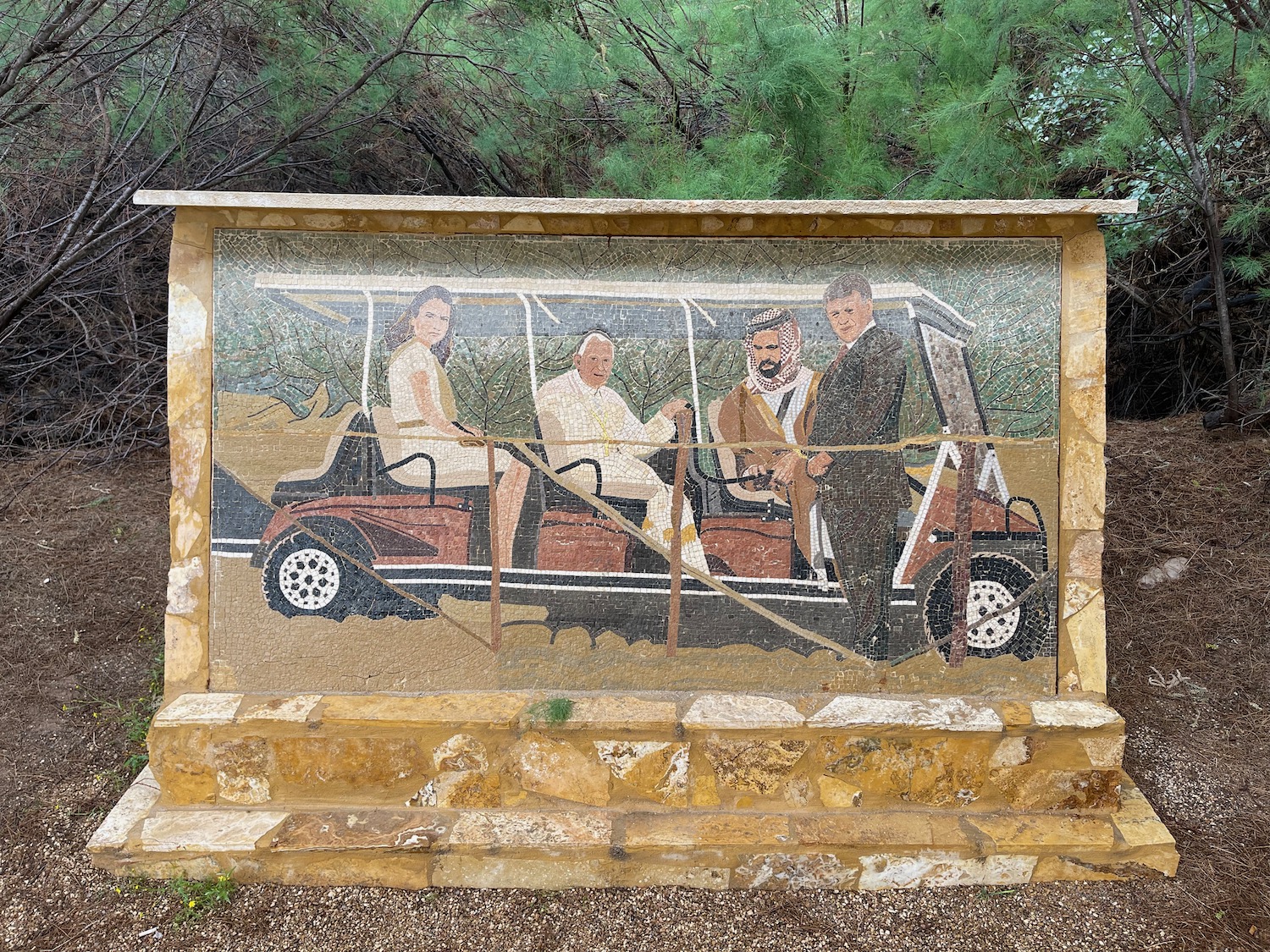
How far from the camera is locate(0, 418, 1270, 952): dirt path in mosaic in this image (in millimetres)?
2518

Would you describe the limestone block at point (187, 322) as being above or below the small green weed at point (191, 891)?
above

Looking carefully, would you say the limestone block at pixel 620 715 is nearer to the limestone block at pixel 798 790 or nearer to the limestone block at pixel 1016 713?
the limestone block at pixel 798 790

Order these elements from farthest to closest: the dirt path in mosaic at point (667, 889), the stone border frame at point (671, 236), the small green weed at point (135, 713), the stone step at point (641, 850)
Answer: the small green weed at point (135, 713)
the stone border frame at point (671, 236)
the stone step at point (641, 850)
the dirt path in mosaic at point (667, 889)

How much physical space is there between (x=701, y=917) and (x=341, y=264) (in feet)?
8.78

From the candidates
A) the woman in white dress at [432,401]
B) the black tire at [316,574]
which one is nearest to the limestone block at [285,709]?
the black tire at [316,574]

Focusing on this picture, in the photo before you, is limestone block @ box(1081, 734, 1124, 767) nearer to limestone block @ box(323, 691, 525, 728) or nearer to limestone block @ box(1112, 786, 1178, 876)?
limestone block @ box(1112, 786, 1178, 876)

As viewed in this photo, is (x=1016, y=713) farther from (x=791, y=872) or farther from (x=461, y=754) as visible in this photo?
(x=461, y=754)

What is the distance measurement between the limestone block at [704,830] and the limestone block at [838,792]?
0.18 m

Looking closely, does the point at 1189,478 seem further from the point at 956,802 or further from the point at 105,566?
the point at 105,566

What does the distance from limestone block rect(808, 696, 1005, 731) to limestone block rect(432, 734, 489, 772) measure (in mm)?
1201

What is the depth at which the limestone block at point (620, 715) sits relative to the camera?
266cm

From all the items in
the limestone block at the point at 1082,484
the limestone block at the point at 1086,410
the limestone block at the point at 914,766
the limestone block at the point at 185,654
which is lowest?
the limestone block at the point at 914,766

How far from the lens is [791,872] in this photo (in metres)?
2.68

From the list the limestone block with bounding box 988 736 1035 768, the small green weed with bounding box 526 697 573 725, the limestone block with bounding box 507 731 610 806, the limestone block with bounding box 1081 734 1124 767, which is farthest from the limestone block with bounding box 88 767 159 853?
the limestone block with bounding box 1081 734 1124 767
